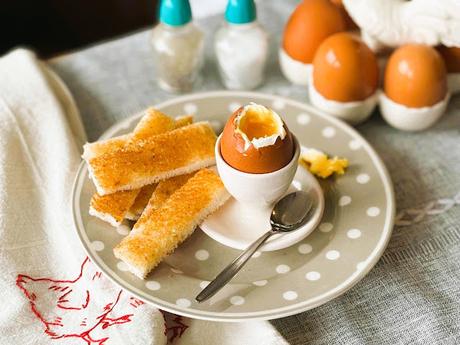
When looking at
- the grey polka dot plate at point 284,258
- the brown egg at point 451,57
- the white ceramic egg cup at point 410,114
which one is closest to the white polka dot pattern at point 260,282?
the grey polka dot plate at point 284,258

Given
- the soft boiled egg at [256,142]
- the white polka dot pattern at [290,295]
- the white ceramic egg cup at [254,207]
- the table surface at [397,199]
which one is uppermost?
the soft boiled egg at [256,142]

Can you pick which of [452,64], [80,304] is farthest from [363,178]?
[80,304]

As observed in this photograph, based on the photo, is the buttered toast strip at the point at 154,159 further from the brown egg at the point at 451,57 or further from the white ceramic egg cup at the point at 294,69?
the brown egg at the point at 451,57

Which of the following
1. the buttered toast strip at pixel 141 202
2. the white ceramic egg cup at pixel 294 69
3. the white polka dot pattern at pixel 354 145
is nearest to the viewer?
the buttered toast strip at pixel 141 202

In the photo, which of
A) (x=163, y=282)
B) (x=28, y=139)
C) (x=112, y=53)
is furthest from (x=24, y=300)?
(x=112, y=53)

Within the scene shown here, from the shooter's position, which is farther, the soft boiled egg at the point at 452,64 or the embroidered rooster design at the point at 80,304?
the soft boiled egg at the point at 452,64

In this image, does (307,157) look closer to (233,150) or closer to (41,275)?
(233,150)
